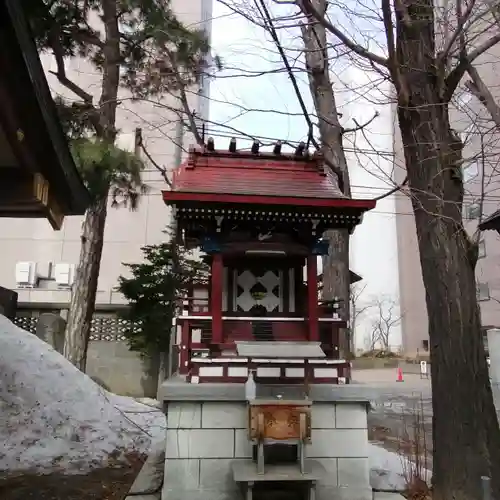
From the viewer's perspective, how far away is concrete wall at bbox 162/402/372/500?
19.6ft

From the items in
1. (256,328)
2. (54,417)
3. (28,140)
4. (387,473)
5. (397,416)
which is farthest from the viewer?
(397,416)

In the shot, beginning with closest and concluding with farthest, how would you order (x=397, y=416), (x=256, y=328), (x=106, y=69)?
(x=256, y=328), (x=106, y=69), (x=397, y=416)

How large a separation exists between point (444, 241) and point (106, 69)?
30.1 feet

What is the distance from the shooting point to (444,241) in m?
5.60

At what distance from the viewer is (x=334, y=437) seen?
20.5ft

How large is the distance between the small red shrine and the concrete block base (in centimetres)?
44

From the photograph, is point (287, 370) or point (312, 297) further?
point (312, 297)

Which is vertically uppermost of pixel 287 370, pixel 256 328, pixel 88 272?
pixel 88 272

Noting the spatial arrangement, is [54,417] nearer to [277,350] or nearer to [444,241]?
[277,350]

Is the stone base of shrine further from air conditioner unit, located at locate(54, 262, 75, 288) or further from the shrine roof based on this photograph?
air conditioner unit, located at locate(54, 262, 75, 288)

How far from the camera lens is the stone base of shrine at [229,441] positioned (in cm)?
599

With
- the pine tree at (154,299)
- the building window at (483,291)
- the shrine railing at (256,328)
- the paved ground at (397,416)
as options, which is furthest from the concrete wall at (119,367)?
the building window at (483,291)

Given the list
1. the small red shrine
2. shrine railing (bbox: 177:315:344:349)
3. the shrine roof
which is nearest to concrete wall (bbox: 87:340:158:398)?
the small red shrine

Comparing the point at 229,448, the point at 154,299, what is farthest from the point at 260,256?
the point at 154,299
